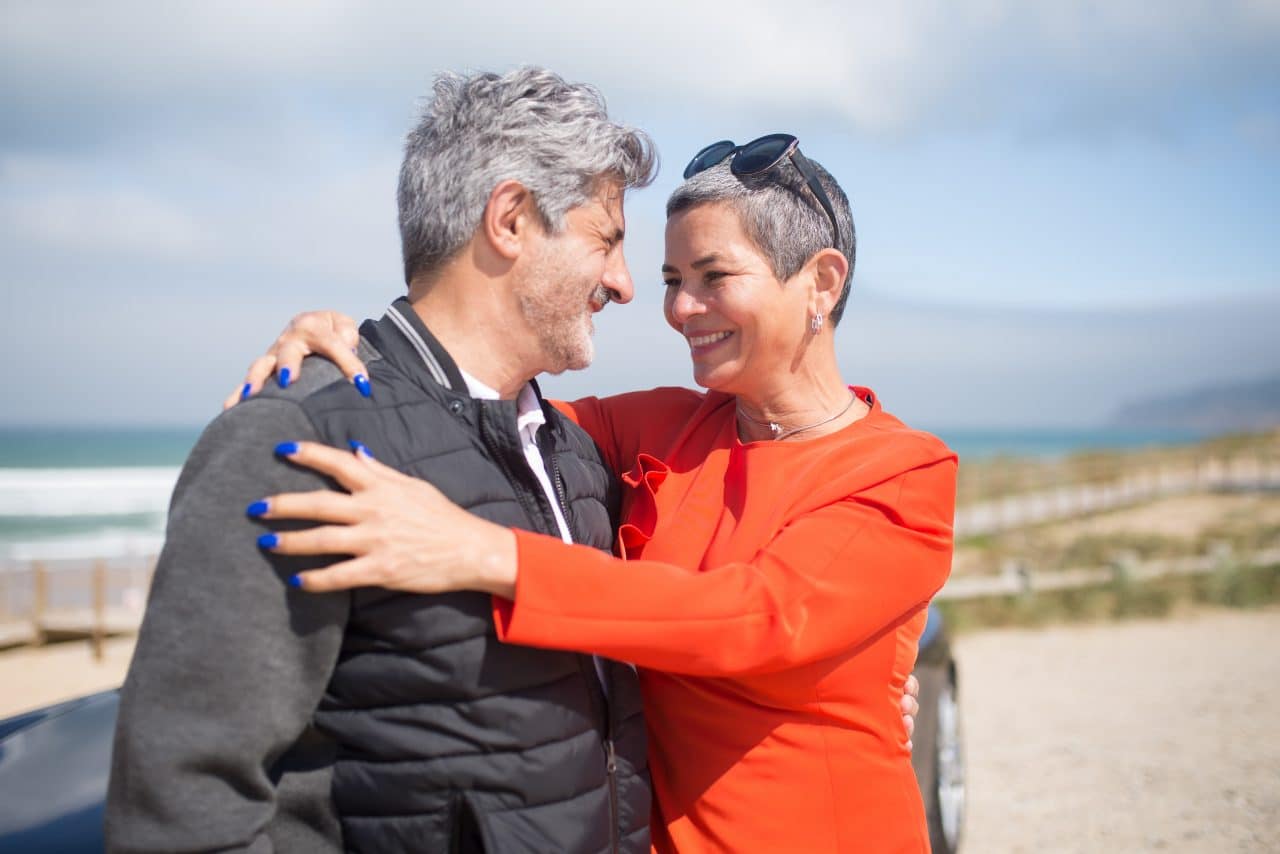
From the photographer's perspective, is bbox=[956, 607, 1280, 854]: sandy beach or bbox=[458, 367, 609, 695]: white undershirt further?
bbox=[956, 607, 1280, 854]: sandy beach

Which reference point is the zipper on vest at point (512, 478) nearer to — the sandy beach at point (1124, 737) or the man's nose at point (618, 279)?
the man's nose at point (618, 279)

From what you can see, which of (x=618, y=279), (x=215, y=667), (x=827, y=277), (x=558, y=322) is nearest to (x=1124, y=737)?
(x=827, y=277)

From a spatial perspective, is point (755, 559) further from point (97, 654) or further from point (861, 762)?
point (97, 654)

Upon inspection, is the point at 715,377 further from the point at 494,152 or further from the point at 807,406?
the point at 494,152

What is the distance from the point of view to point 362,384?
1.73 meters

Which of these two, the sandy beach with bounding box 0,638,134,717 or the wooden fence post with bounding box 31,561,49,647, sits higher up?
the wooden fence post with bounding box 31,561,49,647

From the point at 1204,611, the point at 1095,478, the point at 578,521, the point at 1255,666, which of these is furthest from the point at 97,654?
the point at 1095,478

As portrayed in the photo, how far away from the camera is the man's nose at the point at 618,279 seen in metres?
2.11

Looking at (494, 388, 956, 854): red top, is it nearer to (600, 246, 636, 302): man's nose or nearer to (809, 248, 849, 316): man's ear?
(809, 248, 849, 316): man's ear

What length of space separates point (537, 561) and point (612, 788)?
52 centimetres

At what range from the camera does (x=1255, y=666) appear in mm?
8516

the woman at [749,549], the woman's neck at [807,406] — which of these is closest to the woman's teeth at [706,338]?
the woman at [749,549]

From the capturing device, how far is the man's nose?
83.0 inches

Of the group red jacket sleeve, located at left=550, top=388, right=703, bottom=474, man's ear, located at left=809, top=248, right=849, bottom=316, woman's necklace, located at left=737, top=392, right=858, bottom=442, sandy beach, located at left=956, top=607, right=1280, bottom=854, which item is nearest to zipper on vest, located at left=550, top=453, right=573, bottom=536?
red jacket sleeve, located at left=550, top=388, right=703, bottom=474
